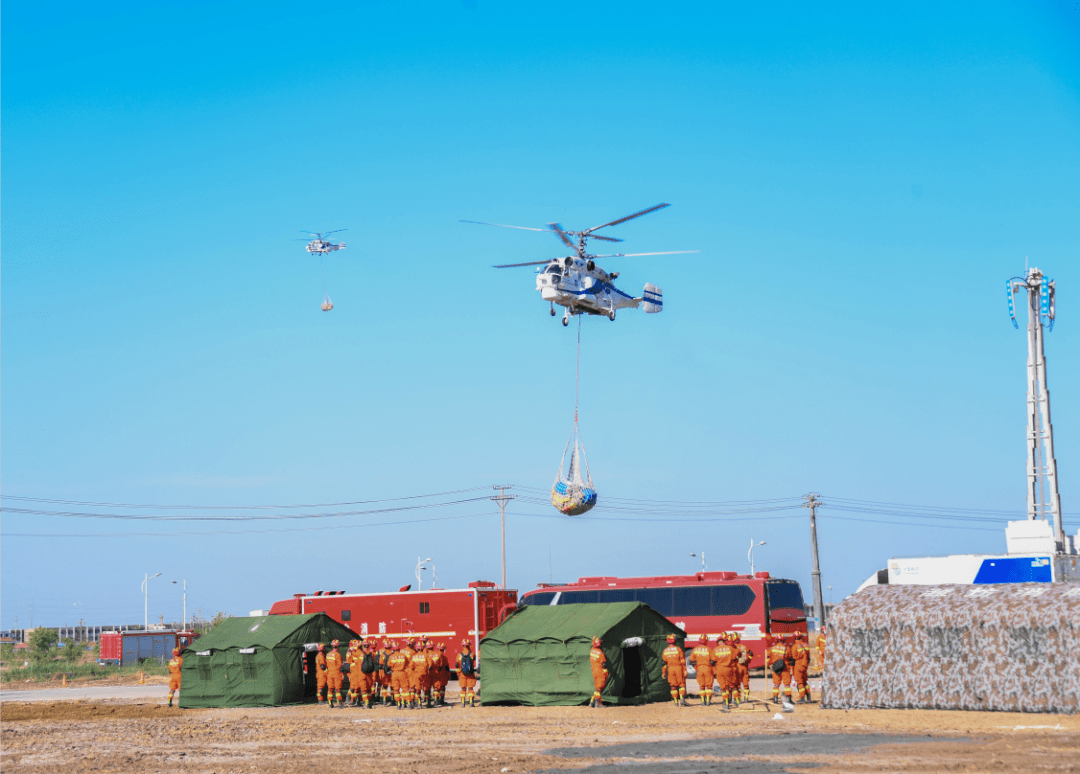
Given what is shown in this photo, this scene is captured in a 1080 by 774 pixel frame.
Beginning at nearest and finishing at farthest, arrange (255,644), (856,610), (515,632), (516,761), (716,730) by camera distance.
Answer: (516,761), (716,730), (856,610), (515,632), (255,644)

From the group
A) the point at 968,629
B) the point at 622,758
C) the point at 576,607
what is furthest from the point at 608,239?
the point at 622,758

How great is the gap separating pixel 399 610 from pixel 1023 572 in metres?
20.7

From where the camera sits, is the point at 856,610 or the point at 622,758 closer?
the point at 622,758

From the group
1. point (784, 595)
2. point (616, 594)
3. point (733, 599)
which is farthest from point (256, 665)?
point (784, 595)

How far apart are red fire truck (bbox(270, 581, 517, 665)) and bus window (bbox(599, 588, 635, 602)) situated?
3.21 m

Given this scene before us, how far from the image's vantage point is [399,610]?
39.9m

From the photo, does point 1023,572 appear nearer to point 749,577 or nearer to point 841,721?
point 749,577

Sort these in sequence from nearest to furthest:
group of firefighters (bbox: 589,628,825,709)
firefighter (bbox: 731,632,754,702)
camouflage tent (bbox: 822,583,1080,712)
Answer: camouflage tent (bbox: 822,583,1080,712) < group of firefighters (bbox: 589,628,825,709) < firefighter (bbox: 731,632,754,702)

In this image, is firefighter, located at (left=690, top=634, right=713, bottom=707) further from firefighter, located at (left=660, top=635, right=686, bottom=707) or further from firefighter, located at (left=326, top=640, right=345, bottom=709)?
firefighter, located at (left=326, top=640, right=345, bottom=709)

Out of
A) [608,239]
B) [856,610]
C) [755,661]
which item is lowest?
[755,661]

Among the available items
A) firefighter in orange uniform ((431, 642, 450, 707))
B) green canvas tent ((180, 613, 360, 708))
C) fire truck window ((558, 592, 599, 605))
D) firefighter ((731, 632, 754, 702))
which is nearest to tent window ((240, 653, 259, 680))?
green canvas tent ((180, 613, 360, 708))

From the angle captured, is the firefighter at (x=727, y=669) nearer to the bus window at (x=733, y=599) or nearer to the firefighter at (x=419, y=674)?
the firefighter at (x=419, y=674)

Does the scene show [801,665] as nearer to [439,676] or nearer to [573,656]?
[573,656]

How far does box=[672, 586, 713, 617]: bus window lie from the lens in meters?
37.8
